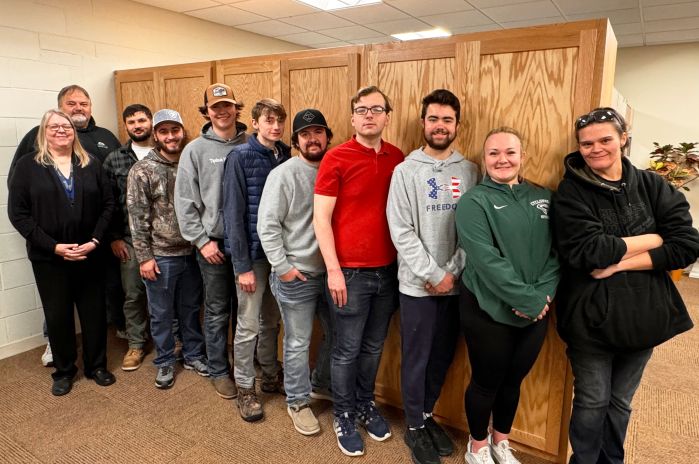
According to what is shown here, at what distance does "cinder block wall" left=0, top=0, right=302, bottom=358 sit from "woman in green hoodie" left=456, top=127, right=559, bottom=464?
118 inches

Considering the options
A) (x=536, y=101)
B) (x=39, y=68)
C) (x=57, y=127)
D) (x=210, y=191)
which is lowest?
(x=210, y=191)

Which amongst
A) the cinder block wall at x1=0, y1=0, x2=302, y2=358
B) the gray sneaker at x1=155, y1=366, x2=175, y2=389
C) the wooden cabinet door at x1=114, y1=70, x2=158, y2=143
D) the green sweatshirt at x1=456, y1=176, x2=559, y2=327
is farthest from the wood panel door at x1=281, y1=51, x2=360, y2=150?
the cinder block wall at x1=0, y1=0, x2=302, y2=358

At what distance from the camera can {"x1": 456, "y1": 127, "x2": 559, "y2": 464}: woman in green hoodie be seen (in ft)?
5.73

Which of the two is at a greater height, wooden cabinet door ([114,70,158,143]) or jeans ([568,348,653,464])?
wooden cabinet door ([114,70,158,143])

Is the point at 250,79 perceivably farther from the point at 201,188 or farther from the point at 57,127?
the point at 57,127

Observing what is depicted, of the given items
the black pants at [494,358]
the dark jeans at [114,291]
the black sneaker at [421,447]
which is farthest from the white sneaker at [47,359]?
the black pants at [494,358]

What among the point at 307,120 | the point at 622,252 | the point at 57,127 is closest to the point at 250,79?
the point at 307,120

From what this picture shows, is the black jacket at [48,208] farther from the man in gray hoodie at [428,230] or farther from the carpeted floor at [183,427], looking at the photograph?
the man in gray hoodie at [428,230]

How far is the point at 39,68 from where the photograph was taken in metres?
3.26

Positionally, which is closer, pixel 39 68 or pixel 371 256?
pixel 371 256

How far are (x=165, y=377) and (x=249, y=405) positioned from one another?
65cm

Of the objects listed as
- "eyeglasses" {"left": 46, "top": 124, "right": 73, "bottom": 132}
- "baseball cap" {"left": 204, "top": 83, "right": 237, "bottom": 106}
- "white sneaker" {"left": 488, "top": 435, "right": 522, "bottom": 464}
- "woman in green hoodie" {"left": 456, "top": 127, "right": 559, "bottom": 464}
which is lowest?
"white sneaker" {"left": 488, "top": 435, "right": 522, "bottom": 464}

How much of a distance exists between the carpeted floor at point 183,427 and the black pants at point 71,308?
0.17 m

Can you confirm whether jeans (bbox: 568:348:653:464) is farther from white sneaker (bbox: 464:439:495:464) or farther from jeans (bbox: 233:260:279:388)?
jeans (bbox: 233:260:279:388)
